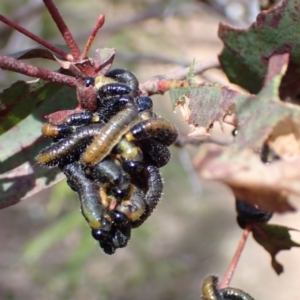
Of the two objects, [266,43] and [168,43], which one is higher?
[266,43]

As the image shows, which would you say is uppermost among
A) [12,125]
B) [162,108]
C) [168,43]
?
[12,125]

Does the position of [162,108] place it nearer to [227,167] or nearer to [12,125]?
[12,125]

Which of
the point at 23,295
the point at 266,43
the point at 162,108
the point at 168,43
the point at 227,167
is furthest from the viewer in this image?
the point at 162,108

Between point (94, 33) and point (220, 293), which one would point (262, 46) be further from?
point (220, 293)

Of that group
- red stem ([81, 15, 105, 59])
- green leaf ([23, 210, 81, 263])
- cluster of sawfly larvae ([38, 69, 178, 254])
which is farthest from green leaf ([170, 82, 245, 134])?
green leaf ([23, 210, 81, 263])

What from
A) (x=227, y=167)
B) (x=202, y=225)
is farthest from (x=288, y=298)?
(x=227, y=167)

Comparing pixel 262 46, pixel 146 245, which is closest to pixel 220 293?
pixel 262 46

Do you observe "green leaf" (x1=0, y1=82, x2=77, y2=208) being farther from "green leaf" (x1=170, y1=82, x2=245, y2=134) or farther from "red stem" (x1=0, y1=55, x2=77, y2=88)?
"green leaf" (x1=170, y1=82, x2=245, y2=134)
